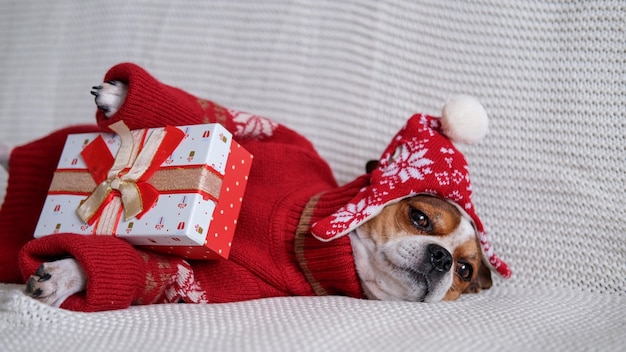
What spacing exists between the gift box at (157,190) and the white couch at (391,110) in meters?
0.16

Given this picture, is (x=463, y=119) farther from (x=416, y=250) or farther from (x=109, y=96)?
(x=109, y=96)

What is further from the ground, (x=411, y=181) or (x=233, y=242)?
(x=411, y=181)

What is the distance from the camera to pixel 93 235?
1.27 metres

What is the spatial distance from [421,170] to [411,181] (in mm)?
36

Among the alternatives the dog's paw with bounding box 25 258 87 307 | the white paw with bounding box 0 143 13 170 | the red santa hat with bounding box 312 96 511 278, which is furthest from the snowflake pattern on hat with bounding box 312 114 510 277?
the white paw with bounding box 0 143 13 170

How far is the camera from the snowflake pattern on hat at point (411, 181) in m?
1.40

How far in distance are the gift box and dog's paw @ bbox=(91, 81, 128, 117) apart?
2.0 inches

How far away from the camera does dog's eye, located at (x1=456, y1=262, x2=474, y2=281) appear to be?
5.16 feet

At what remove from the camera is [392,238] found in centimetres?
147

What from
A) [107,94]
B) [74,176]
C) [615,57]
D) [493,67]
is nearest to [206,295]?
[74,176]

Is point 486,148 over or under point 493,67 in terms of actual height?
under

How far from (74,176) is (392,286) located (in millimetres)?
799

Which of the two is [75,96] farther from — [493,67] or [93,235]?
[493,67]

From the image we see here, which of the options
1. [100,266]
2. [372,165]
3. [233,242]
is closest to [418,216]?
[372,165]
